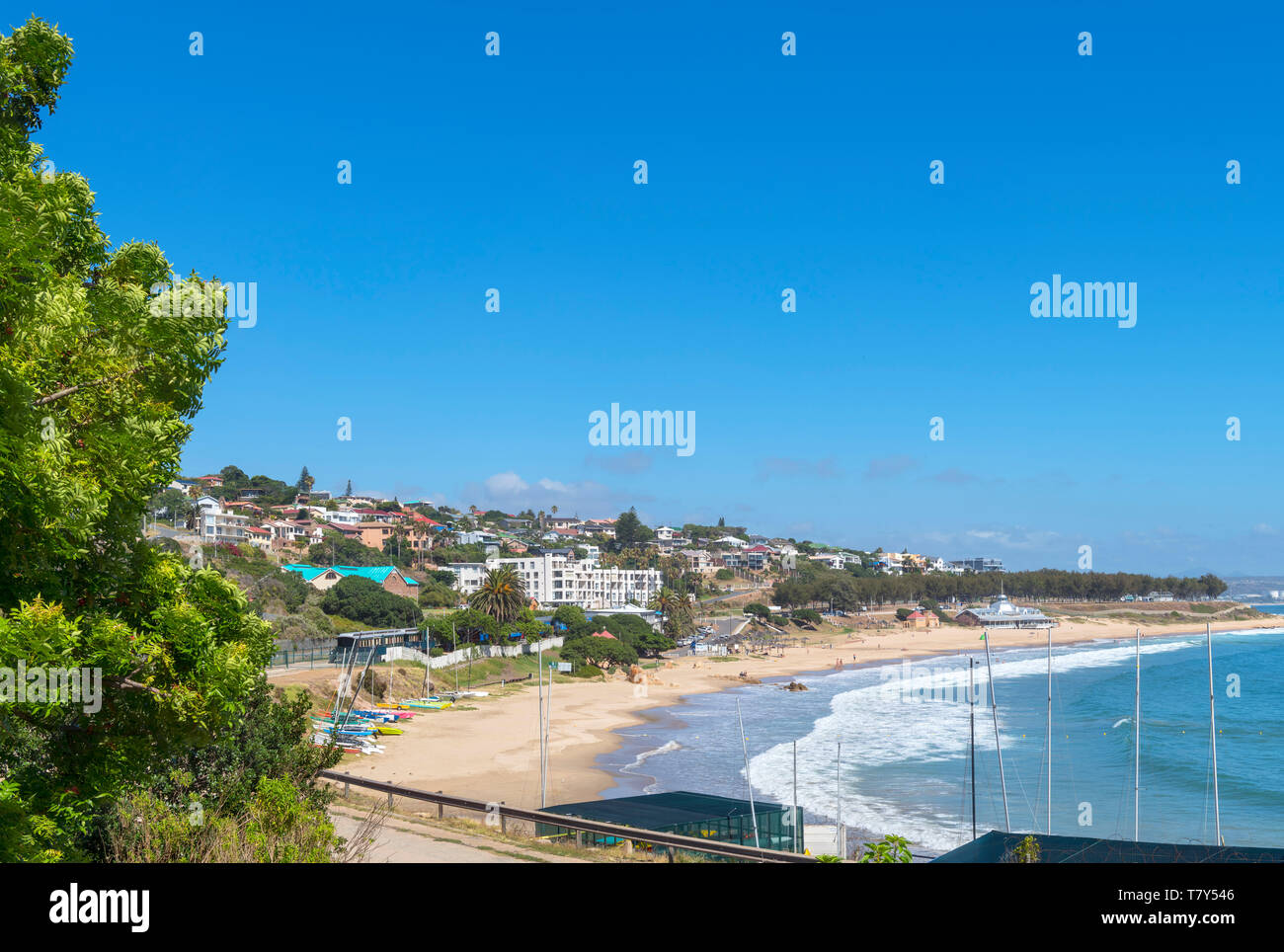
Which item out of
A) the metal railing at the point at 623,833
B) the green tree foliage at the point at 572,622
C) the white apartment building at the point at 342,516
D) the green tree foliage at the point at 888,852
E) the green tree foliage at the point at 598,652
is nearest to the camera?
the green tree foliage at the point at 888,852

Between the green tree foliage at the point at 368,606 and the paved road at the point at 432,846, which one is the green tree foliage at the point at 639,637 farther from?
the paved road at the point at 432,846

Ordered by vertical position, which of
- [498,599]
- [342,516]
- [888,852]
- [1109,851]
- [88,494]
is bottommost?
[498,599]


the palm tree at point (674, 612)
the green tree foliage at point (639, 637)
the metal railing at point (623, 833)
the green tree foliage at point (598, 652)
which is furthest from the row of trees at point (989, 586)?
the metal railing at point (623, 833)

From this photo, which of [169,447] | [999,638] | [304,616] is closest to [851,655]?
[999,638]

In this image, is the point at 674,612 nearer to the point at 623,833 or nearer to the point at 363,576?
the point at 363,576

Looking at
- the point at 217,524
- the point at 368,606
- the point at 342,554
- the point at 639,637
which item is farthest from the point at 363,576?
the point at 217,524

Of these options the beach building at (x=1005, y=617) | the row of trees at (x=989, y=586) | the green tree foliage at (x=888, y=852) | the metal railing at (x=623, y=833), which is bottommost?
the beach building at (x=1005, y=617)
